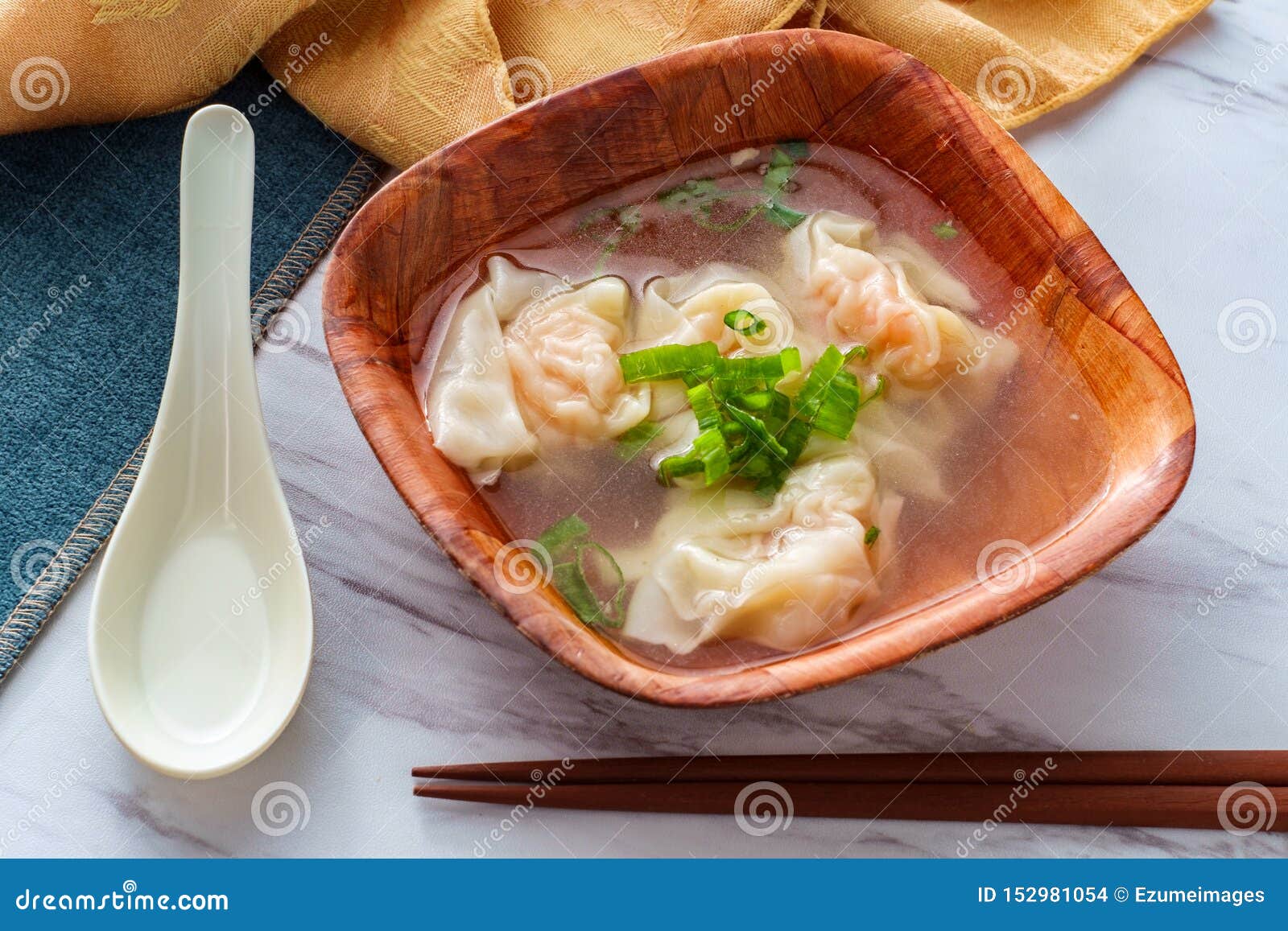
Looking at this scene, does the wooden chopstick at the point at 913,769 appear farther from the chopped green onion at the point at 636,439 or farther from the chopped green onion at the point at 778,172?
the chopped green onion at the point at 778,172

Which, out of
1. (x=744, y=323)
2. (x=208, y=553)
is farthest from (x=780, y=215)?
(x=208, y=553)

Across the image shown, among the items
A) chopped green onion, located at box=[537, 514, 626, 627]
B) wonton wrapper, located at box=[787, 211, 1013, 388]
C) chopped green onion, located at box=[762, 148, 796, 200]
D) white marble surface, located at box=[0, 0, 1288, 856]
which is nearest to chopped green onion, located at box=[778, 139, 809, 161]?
chopped green onion, located at box=[762, 148, 796, 200]

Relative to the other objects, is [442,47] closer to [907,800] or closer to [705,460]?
[705,460]

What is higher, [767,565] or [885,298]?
[885,298]

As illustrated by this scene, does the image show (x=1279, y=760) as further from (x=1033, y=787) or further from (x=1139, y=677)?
(x=1033, y=787)

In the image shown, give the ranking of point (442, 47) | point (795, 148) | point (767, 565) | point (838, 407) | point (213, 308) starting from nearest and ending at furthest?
1. point (767, 565)
2. point (838, 407)
3. point (213, 308)
4. point (795, 148)
5. point (442, 47)

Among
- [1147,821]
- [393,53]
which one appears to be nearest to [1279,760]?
[1147,821]

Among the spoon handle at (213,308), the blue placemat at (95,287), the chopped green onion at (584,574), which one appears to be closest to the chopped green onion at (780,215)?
the chopped green onion at (584,574)

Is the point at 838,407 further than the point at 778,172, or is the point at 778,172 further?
the point at 778,172
